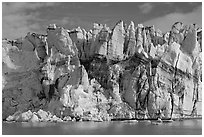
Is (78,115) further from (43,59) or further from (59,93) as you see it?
(43,59)

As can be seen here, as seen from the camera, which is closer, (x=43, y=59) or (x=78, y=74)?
(x=78, y=74)

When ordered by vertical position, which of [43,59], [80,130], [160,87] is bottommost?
[80,130]

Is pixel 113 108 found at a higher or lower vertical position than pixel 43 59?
lower

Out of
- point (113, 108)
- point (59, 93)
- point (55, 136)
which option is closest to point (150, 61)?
point (113, 108)

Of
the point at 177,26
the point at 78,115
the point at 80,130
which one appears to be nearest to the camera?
the point at 80,130

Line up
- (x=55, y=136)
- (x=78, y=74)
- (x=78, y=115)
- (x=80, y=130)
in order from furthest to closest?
(x=78, y=74), (x=78, y=115), (x=80, y=130), (x=55, y=136)

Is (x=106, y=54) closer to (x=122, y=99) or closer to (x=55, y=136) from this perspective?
(x=122, y=99)
